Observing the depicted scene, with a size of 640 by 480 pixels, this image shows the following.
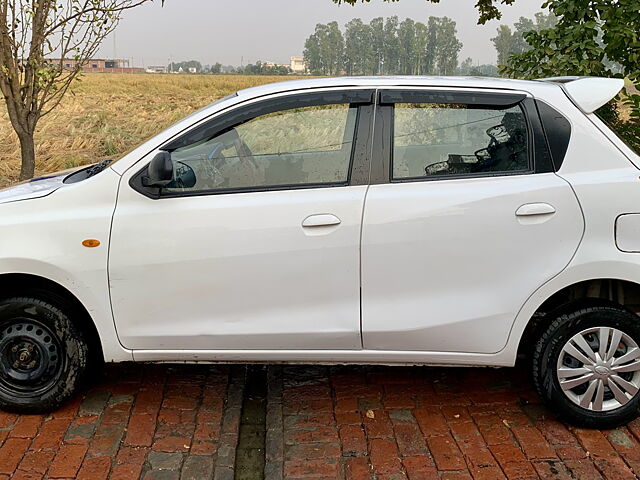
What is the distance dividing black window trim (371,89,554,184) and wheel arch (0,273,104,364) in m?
1.76

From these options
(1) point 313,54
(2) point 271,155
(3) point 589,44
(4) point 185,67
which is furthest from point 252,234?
(4) point 185,67

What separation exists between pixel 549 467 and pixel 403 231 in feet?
4.45

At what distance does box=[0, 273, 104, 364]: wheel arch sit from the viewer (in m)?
3.70

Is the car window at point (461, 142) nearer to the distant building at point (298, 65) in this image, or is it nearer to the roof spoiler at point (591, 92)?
the roof spoiler at point (591, 92)

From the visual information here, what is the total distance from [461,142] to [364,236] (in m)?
0.72

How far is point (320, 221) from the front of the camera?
11.3ft

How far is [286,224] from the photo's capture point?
3.46m

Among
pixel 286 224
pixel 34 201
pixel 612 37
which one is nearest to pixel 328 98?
pixel 286 224

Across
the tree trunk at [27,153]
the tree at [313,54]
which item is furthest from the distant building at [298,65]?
the tree trunk at [27,153]

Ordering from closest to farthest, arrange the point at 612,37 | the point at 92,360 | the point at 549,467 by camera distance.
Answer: the point at 549,467 → the point at 92,360 → the point at 612,37

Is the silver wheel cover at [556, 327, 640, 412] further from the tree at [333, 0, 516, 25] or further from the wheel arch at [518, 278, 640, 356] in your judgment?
the tree at [333, 0, 516, 25]

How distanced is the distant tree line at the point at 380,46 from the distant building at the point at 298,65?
166mm

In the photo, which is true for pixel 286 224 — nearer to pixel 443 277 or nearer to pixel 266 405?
pixel 443 277

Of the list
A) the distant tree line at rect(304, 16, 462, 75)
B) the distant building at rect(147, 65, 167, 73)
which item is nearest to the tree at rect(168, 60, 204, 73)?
the distant building at rect(147, 65, 167, 73)
